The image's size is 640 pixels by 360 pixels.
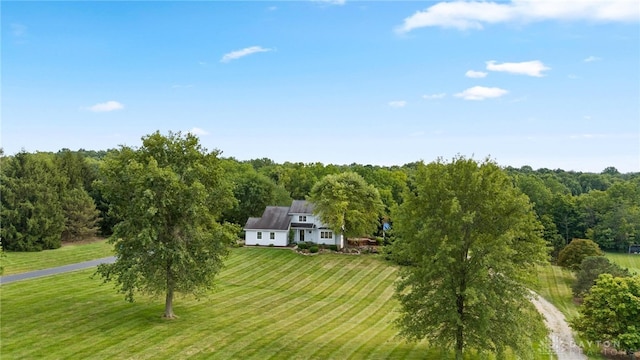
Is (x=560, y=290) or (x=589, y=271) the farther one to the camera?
(x=560, y=290)

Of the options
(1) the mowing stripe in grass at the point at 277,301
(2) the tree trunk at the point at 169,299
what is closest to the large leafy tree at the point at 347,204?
(1) the mowing stripe in grass at the point at 277,301

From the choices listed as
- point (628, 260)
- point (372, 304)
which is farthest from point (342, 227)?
point (628, 260)

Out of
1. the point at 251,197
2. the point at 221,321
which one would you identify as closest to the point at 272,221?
the point at 251,197

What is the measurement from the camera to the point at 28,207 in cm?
4775

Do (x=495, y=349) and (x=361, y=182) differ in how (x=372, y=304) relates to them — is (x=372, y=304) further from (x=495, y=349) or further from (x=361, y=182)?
(x=361, y=182)

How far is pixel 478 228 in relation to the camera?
18828 millimetres

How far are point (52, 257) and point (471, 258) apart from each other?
133 ft

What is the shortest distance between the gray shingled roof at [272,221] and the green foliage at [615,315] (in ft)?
104

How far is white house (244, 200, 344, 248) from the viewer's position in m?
51.1

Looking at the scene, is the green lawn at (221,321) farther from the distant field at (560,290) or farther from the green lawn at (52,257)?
the distant field at (560,290)

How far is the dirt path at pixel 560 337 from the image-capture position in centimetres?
2348

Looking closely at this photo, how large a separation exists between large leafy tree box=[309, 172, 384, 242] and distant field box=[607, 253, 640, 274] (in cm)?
3219

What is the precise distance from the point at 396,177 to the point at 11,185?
4628cm

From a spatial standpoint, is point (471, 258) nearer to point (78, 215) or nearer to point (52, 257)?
point (52, 257)
